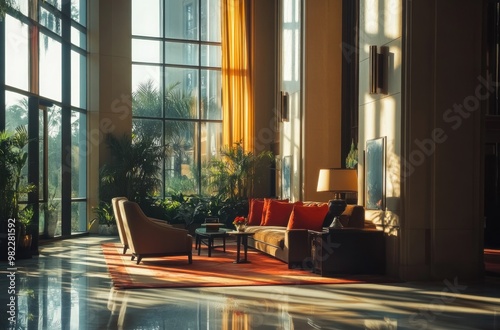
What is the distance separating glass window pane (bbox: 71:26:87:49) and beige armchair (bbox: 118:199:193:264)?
6.13m

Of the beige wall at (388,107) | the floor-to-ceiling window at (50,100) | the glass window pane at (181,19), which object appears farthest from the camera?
the glass window pane at (181,19)

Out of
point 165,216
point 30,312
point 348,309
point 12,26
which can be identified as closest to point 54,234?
point 165,216

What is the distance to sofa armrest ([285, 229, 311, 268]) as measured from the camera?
9.28 meters

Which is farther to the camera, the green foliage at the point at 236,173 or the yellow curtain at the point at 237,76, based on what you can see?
the yellow curtain at the point at 237,76

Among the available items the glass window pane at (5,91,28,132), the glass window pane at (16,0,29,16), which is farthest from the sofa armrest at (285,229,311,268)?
the glass window pane at (16,0,29,16)

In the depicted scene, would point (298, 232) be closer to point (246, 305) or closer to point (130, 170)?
point (246, 305)

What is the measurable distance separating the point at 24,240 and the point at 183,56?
7.74 meters

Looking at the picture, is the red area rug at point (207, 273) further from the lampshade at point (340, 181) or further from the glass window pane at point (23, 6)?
the glass window pane at point (23, 6)

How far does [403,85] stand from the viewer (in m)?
8.09

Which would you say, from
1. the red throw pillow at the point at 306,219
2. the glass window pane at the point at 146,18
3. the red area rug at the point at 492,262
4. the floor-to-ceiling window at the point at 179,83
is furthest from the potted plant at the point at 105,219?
the red area rug at the point at 492,262

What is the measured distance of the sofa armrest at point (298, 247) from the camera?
9.28m

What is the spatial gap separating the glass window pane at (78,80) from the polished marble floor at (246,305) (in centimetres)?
681

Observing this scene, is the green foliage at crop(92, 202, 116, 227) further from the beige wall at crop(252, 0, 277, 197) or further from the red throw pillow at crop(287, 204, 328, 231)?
the red throw pillow at crop(287, 204, 328, 231)

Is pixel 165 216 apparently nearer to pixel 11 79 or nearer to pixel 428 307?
pixel 11 79
